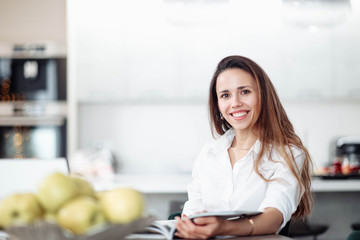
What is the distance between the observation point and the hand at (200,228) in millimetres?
1301

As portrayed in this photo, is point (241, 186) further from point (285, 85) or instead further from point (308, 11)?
point (285, 85)

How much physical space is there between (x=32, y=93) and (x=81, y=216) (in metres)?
3.97

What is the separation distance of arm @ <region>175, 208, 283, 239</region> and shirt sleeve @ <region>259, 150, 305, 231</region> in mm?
115

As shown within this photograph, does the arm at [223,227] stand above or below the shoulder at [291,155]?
below

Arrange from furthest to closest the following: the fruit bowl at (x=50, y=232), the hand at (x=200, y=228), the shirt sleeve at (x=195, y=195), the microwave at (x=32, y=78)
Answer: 1. the microwave at (x=32, y=78)
2. the shirt sleeve at (x=195, y=195)
3. the hand at (x=200, y=228)
4. the fruit bowl at (x=50, y=232)

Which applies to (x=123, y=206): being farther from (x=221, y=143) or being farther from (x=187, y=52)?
(x=187, y=52)

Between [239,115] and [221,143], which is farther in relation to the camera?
[221,143]

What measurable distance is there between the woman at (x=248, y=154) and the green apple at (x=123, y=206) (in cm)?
82

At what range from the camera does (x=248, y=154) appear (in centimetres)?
193

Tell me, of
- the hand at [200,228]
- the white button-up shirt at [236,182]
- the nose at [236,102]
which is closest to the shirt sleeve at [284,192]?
the white button-up shirt at [236,182]

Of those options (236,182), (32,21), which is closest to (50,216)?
(236,182)

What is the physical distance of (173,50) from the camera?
5.12 meters

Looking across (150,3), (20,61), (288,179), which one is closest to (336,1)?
(150,3)

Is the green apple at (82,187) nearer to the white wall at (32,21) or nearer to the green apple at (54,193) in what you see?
the green apple at (54,193)
